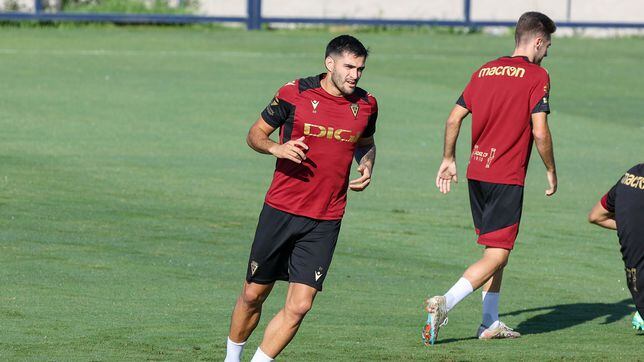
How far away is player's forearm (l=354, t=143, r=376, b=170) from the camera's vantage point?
860 centimetres

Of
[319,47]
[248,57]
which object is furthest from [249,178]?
[319,47]

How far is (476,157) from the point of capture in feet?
32.4

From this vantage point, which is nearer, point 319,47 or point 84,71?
point 84,71

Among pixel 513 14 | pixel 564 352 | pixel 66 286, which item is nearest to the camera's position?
pixel 564 352

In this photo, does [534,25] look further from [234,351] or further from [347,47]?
[234,351]

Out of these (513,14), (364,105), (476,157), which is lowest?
(513,14)

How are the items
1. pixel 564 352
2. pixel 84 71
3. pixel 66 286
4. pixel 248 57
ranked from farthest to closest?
pixel 248 57 → pixel 84 71 → pixel 66 286 → pixel 564 352

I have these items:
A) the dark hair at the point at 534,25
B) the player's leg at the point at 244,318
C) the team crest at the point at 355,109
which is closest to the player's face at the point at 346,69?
the team crest at the point at 355,109

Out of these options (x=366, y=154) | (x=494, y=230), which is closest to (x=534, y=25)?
(x=494, y=230)

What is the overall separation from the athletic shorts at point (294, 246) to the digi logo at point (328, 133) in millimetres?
499

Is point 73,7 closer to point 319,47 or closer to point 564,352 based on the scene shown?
point 319,47

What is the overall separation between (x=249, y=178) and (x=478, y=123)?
759 centimetres

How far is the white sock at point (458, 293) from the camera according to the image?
9500mm

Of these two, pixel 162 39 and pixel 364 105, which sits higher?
pixel 364 105
